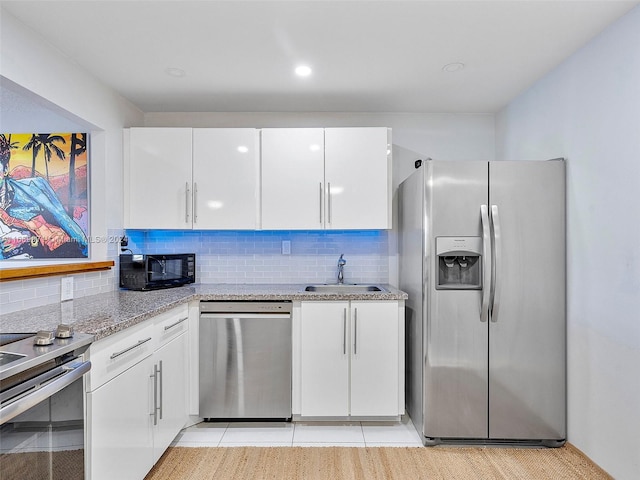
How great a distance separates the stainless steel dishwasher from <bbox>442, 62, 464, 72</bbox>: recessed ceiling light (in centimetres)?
193

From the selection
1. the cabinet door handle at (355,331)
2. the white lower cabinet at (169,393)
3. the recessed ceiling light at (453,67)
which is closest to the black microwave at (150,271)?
the white lower cabinet at (169,393)

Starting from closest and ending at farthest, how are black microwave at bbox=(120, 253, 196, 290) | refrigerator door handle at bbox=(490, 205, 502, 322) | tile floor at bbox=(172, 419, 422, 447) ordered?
refrigerator door handle at bbox=(490, 205, 502, 322)
tile floor at bbox=(172, 419, 422, 447)
black microwave at bbox=(120, 253, 196, 290)

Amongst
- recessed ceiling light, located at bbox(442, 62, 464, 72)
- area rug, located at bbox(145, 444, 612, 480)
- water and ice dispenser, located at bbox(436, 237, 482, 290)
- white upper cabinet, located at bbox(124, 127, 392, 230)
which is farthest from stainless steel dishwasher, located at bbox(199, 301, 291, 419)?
recessed ceiling light, located at bbox(442, 62, 464, 72)

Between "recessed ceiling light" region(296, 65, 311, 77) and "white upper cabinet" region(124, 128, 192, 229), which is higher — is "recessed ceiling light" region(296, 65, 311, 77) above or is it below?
above

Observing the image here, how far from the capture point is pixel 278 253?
3324mm

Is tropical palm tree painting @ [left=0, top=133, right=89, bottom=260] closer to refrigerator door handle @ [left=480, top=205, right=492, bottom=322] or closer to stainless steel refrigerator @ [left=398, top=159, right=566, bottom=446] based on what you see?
stainless steel refrigerator @ [left=398, top=159, right=566, bottom=446]

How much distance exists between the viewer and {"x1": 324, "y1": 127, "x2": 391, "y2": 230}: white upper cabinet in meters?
2.93

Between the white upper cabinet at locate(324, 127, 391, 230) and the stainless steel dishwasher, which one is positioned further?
the white upper cabinet at locate(324, 127, 391, 230)

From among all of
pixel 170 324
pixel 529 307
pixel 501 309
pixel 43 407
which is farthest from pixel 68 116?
pixel 529 307

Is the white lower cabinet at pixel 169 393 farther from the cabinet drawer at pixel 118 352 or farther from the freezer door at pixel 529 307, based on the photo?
the freezer door at pixel 529 307

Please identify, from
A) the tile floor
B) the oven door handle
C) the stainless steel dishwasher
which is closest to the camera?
the oven door handle

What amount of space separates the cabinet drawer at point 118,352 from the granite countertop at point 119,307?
5 cm

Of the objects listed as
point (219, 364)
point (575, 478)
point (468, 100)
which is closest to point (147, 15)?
point (219, 364)

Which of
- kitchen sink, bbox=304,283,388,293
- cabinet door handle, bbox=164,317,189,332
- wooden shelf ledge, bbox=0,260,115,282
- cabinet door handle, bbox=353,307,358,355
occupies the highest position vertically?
wooden shelf ledge, bbox=0,260,115,282
